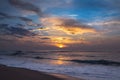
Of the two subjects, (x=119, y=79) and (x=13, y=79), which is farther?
(x=119, y=79)

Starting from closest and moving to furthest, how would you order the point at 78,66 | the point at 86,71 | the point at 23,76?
the point at 23,76, the point at 86,71, the point at 78,66

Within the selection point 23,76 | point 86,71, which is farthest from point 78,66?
point 23,76

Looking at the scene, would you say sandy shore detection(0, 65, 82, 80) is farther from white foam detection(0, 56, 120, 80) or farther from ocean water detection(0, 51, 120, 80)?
ocean water detection(0, 51, 120, 80)

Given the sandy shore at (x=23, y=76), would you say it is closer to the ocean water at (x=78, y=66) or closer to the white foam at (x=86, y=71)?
the white foam at (x=86, y=71)

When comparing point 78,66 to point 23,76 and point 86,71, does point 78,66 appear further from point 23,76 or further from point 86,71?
point 23,76

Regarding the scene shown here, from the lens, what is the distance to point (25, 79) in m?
8.68

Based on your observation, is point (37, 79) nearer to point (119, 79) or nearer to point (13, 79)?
point (13, 79)

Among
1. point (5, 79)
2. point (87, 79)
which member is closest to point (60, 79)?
point (87, 79)

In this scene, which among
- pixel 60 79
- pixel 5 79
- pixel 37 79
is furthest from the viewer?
pixel 60 79

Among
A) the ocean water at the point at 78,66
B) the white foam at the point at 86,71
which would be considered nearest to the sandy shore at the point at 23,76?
the white foam at the point at 86,71

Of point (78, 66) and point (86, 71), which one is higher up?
point (78, 66)

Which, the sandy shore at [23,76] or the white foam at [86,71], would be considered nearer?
the sandy shore at [23,76]

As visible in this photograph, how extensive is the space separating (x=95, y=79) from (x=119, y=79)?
153cm

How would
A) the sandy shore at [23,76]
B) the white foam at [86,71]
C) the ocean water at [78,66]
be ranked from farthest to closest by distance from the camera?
the ocean water at [78,66] → the white foam at [86,71] → the sandy shore at [23,76]
